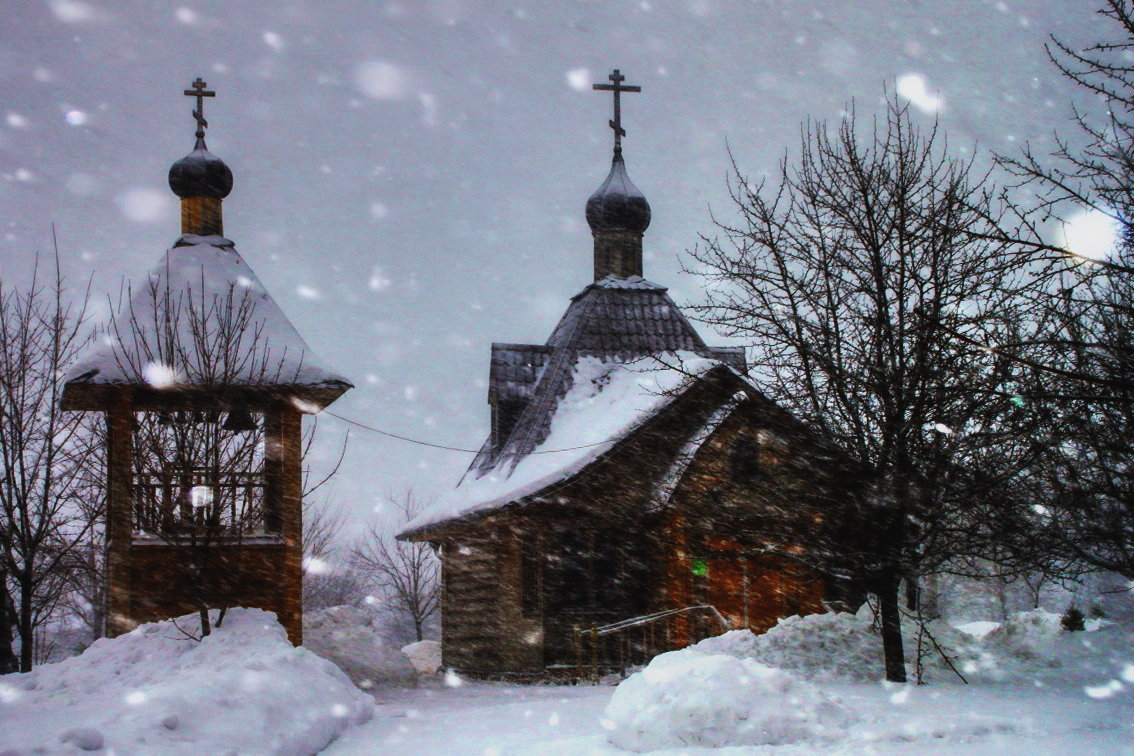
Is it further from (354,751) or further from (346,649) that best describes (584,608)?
(354,751)

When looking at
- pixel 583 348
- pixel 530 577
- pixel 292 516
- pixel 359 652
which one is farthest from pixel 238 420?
Answer: pixel 583 348

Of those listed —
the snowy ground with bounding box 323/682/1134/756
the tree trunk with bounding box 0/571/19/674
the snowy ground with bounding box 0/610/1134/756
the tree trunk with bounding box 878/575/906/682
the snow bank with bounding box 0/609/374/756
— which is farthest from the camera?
the tree trunk with bounding box 0/571/19/674

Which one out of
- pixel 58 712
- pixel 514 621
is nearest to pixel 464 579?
pixel 514 621

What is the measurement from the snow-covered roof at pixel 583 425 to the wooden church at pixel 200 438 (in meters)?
3.67

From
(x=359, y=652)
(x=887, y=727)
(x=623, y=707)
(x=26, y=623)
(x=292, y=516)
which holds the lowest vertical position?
(x=359, y=652)

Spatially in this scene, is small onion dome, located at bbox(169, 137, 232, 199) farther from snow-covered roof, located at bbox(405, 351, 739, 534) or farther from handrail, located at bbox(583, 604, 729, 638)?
handrail, located at bbox(583, 604, 729, 638)

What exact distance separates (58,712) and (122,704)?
1.15 metres

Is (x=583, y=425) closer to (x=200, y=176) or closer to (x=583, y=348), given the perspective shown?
(x=583, y=348)

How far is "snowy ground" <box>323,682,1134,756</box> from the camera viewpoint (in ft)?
23.7

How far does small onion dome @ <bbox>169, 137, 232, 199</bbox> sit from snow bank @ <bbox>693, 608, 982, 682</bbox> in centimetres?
1010

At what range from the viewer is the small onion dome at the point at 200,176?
1559cm

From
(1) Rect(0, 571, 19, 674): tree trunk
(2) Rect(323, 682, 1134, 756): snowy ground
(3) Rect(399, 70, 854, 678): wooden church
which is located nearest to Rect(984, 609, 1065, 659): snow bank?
(2) Rect(323, 682, 1134, 756): snowy ground

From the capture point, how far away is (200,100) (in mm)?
16359

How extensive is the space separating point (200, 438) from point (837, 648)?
7912mm
